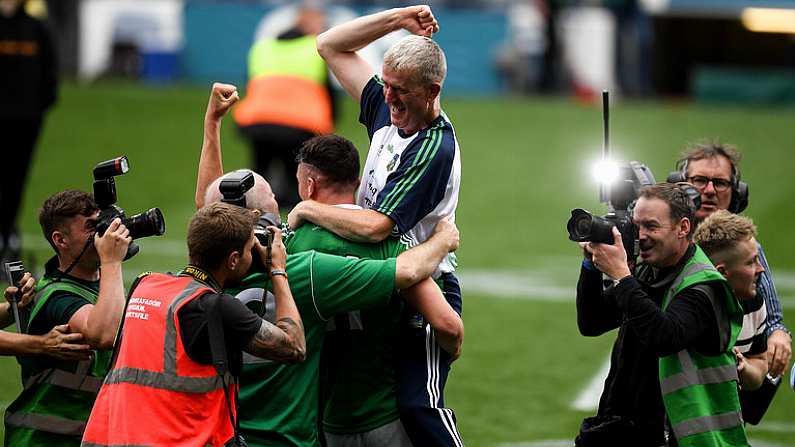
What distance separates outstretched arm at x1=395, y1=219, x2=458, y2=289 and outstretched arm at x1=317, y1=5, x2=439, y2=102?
1.12 m

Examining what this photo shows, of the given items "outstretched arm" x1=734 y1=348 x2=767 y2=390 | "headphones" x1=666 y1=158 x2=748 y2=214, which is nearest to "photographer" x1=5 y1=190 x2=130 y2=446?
"outstretched arm" x1=734 y1=348 x2=767 y2=390

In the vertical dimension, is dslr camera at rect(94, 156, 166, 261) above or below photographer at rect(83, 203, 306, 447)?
above

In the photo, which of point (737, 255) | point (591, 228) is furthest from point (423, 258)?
point (737, 255)

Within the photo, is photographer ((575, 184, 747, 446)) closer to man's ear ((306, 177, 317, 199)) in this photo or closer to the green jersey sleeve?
the green jersey sleeve

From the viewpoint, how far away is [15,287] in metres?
5.14

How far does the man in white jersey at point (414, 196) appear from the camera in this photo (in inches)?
202

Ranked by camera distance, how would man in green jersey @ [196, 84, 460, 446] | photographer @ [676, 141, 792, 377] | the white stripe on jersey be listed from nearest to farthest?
man in green jersey @ [196, 84, 460, 446] < the white stripe on jersey < photographer @ [676, 141, 792, 377]

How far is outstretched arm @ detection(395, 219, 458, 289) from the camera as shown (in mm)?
4879

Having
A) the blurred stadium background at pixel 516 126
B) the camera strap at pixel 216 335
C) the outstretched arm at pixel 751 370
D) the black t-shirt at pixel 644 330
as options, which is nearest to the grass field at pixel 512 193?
the blurred stadium background at pixel 516 126

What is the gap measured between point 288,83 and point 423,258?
29.9 ft

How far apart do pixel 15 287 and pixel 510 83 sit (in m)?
21.1

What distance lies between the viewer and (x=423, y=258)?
4945 mm

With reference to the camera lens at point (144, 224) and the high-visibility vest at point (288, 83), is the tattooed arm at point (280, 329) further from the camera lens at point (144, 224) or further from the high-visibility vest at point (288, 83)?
the high-visibility vest at point (288, 83)

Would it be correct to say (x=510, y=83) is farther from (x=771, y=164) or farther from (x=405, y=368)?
(x=405, y=368)
